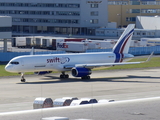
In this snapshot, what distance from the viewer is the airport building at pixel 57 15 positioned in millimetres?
158250

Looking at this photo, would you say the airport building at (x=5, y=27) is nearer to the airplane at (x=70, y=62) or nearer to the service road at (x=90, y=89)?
the service road at (x=90, y=89)

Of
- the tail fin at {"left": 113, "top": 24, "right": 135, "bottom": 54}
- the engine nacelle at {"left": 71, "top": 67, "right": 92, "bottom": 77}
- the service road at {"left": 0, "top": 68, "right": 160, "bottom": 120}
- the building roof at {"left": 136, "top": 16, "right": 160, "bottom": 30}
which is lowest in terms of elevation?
the service road at {"left": 0, "top": 68, "right": 160, "bottom": 120}

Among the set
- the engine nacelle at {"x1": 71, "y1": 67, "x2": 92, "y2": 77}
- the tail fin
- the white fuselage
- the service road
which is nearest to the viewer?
the service road

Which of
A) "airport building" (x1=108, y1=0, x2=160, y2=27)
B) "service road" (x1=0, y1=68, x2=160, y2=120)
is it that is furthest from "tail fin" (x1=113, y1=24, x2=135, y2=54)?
"airport building" (x1=108, y1=0, x2=160, y2=27)

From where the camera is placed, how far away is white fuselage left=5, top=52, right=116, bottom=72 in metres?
60.0

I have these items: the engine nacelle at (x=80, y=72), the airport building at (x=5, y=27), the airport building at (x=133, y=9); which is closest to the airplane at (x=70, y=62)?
the engine nacelle at (x=80, y=72)

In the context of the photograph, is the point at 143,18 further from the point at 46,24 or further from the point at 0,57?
the point at 0,57

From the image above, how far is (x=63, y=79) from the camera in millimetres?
64125

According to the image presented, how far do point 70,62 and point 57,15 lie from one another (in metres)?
98.7

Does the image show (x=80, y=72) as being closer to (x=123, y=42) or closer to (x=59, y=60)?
(x=59, y=60)

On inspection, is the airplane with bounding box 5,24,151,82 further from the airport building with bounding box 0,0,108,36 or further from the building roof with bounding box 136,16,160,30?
the airport building with bounding box 0,0,108,36

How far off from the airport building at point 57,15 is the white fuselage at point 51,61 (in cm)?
9148

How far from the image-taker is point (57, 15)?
530ft

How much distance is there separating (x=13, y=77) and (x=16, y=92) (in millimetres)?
16897
